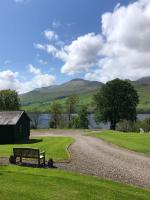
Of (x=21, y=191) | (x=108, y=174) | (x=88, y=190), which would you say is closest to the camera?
(x=21, y=191)

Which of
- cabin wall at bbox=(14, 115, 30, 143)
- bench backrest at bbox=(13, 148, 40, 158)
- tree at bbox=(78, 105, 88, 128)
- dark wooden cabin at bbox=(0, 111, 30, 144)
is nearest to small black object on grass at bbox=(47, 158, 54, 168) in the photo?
bench backrest at bbox=(13, 148, 40, 158)

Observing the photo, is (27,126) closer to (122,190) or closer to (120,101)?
(120,101)

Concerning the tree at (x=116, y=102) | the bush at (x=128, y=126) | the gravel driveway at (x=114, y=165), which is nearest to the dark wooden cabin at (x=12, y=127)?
the gravel driveway at (x=114, y=165)

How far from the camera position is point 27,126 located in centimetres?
6172

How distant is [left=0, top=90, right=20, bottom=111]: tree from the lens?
324 ft

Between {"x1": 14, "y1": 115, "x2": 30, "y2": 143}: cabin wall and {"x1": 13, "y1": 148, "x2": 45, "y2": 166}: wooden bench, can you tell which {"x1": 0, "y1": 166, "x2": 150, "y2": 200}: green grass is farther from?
{"x1": 14, "y1": 115, "x2": 30, "y2": 143}: cabin wall

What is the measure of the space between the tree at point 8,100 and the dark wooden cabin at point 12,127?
133 feet

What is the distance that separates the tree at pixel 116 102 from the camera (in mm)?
90500

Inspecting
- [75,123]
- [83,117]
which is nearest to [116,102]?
[83,117]

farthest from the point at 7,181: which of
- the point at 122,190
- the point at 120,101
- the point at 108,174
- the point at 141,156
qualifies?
the point at 120,101

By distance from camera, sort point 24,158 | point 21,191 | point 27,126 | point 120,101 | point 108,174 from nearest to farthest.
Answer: point 21,191 < point 108,174 < point 24,158 < point 27,126 < point 120,101

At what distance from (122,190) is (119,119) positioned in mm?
74056

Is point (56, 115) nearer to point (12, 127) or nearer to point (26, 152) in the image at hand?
point (12, 127)

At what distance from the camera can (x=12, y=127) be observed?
54.6 metres
